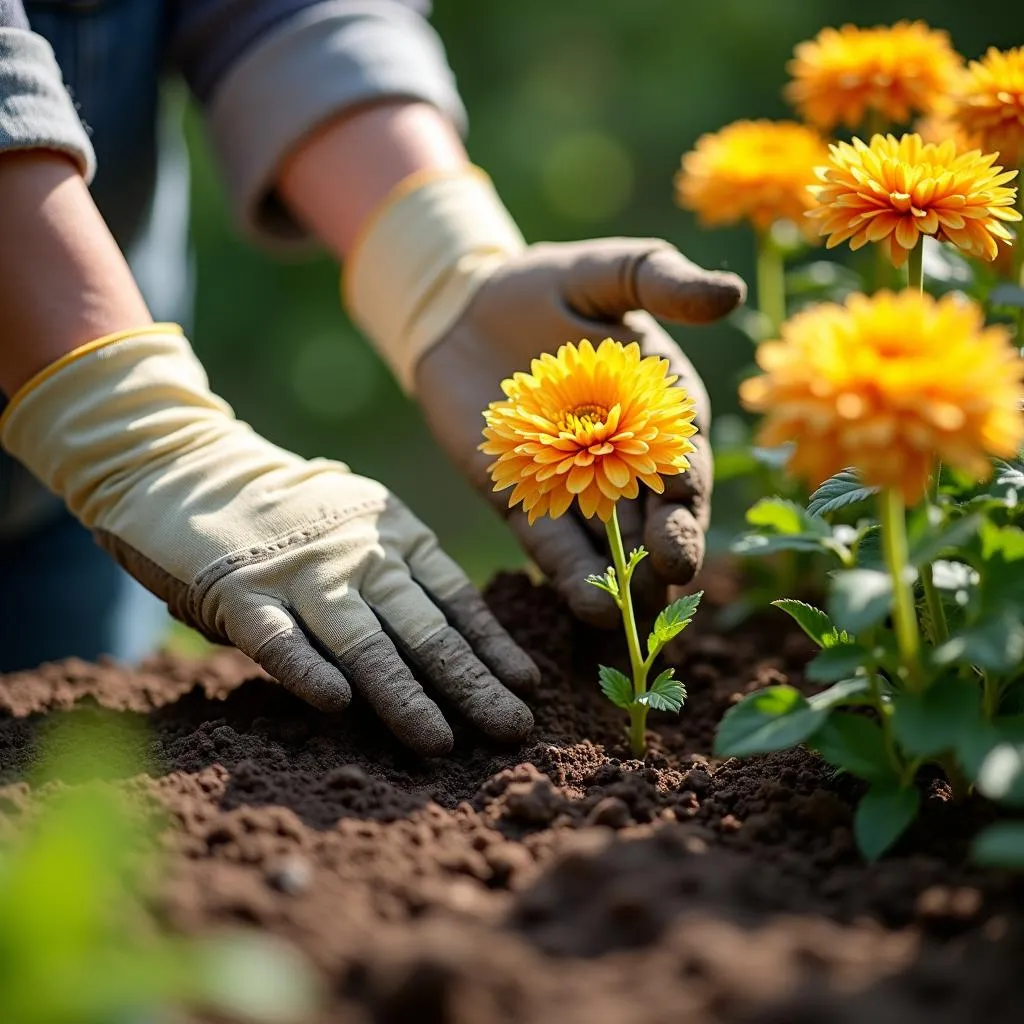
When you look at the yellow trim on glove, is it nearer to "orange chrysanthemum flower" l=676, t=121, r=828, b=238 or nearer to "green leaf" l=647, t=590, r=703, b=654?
"green leaf" l=647, t=590, r=703, b=654

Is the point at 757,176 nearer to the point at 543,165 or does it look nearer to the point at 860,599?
the point at 860,599

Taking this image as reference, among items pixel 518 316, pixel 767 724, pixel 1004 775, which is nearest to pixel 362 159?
pixel 518 316

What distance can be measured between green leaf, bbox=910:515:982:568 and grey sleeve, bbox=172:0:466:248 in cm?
114

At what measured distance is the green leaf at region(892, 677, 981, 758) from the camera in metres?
0.89

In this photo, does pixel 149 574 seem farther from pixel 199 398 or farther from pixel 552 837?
Result: pixel 552 837

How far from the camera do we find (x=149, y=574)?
1325 mm

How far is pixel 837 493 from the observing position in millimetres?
1141

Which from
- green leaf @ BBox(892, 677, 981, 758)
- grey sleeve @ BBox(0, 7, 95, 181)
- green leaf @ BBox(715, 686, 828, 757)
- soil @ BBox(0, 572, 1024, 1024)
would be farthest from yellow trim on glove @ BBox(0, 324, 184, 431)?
green leaf @ BBox(892, 677, 981, 758)

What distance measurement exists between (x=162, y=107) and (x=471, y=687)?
119 cm

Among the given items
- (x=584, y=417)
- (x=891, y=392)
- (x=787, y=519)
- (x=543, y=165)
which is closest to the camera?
(x=891, y=392)

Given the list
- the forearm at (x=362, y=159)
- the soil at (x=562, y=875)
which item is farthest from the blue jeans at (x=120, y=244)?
the soil at (x=562, y=875)

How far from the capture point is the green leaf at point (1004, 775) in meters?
0.85

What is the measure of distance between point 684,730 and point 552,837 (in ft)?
1.38

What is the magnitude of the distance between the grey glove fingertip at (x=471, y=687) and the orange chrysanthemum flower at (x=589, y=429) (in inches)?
8.3
